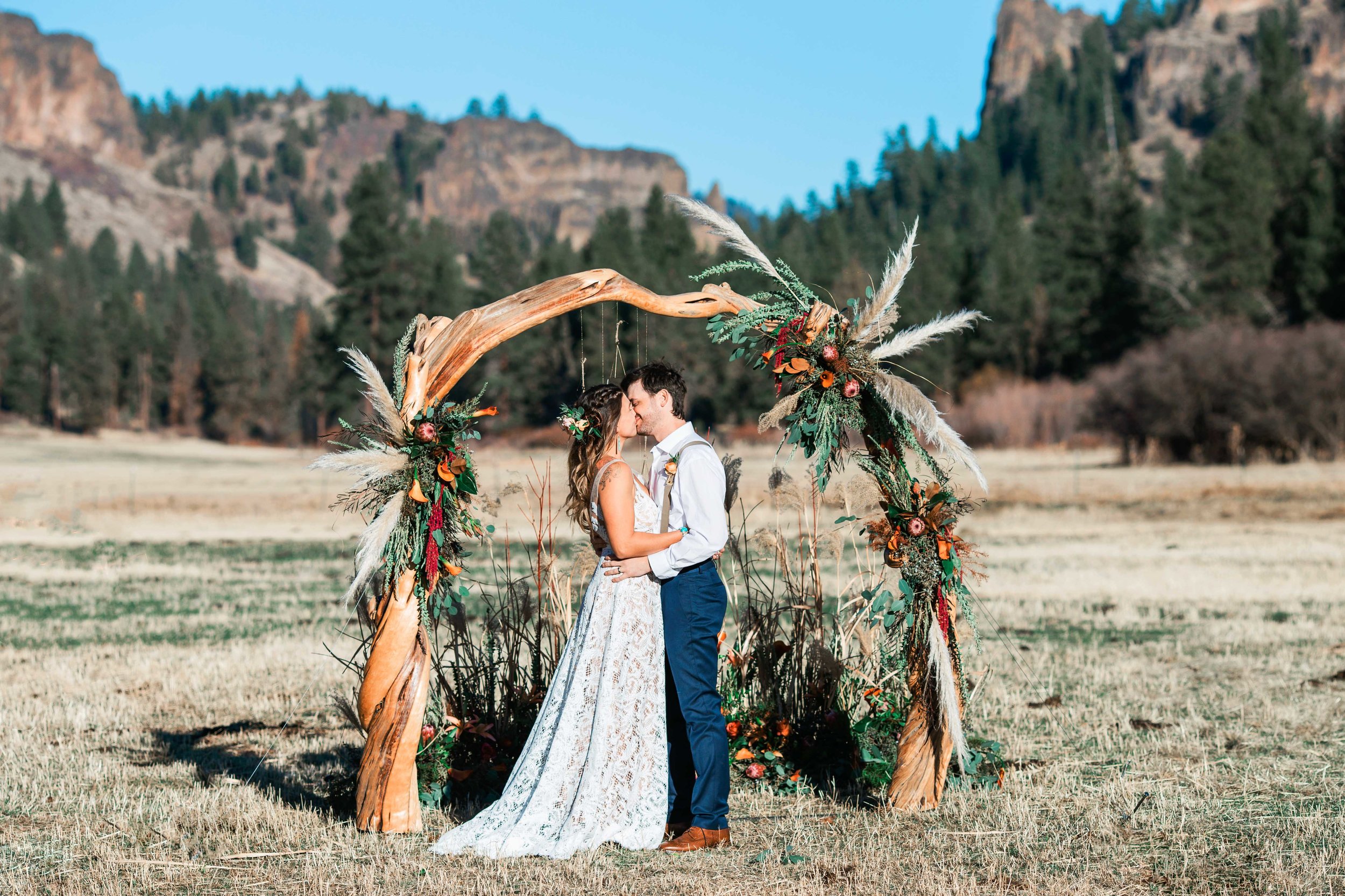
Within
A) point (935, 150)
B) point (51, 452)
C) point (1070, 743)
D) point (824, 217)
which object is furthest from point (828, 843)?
point (935, 150)

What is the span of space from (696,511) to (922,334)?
1.62 meters

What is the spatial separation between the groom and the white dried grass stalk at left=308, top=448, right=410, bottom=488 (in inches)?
46.0

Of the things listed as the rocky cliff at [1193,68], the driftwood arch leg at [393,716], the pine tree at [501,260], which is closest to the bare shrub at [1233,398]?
the driftwood arch leg at [393,716]

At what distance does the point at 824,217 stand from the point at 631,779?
106 metres

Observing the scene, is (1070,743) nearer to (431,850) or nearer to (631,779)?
(631,779)

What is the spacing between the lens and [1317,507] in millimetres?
24328

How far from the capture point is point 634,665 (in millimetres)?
5617

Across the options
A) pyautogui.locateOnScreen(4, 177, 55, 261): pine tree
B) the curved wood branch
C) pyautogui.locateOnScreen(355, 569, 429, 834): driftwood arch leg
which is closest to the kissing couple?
pyautogui.locateOnScreen(355, 569, 429, 834): driftwood arch leg

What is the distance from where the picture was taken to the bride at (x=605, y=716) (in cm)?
551

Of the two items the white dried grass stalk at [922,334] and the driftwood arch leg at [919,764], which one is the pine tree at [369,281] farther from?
the driftwood arch leg at [919,764]

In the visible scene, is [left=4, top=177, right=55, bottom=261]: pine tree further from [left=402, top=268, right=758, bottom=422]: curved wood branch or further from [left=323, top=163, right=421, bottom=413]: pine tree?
[left=402, top=268, right=758, bottom=422]: curved wood branch

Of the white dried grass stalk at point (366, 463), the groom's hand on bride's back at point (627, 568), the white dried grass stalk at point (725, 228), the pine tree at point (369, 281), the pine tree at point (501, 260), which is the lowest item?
the groom's hand on bride's back at point (627, 568)

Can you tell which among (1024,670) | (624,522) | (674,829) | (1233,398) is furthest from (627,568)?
(1233,398)

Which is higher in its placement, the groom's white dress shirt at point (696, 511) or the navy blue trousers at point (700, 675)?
the groom's white dress shirt at point (696, 511)
